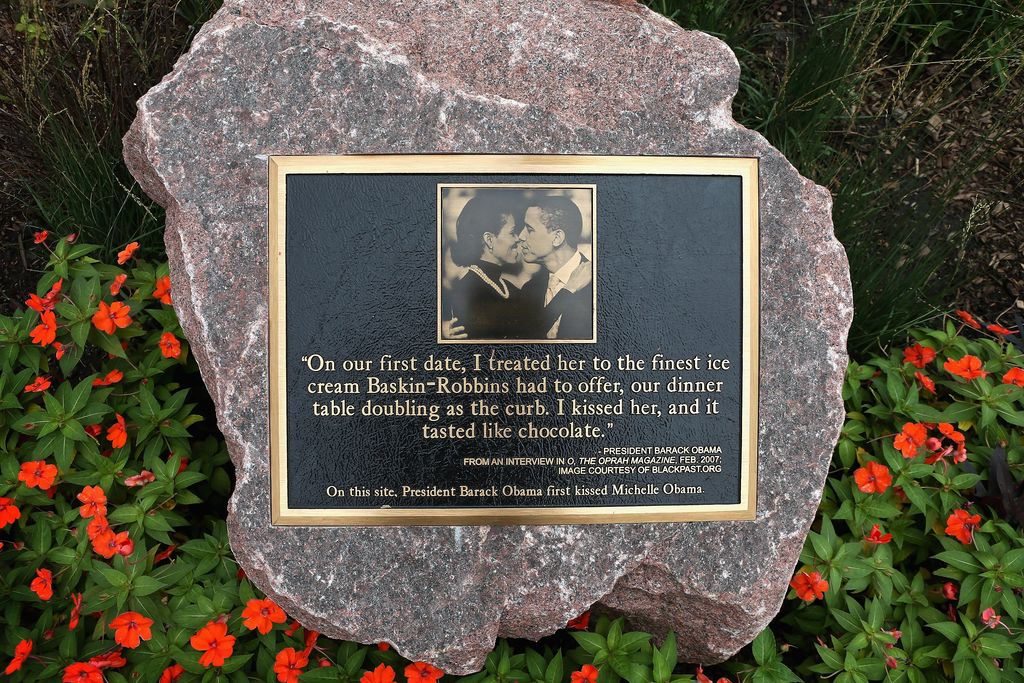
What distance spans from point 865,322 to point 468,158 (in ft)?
6.84

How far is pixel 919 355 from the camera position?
109 inches

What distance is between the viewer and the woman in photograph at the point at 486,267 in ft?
7.11

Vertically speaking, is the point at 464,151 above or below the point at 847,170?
above

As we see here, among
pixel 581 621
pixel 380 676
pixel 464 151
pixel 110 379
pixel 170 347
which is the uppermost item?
pixel 464 151

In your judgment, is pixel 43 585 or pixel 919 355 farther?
pixel 919 355

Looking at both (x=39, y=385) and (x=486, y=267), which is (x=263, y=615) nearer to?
(x=39, y=385)

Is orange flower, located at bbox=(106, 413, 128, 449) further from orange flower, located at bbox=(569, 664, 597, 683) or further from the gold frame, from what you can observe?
orange flower, located at bbox=(569, 664, 597, 683)

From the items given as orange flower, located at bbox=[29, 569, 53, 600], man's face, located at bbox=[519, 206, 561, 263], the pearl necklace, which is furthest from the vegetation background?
man's face, located at bbox=[519, 206, 561, 263]

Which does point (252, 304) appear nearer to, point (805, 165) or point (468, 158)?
point (468, 158)

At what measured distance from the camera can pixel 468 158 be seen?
218 cm

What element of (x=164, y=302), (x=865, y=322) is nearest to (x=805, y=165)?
(x=865, y=322)

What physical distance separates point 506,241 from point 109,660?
6.51ft

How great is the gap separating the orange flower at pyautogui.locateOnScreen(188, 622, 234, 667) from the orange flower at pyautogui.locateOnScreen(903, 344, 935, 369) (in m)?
2.88

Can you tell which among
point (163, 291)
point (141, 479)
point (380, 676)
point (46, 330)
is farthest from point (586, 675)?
point (46, 330)
